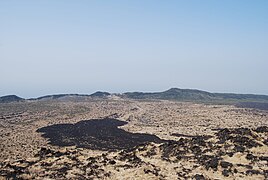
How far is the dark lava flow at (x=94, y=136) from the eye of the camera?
42.0 meters

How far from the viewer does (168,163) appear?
25.5 meters

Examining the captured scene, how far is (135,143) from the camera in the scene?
4288cm

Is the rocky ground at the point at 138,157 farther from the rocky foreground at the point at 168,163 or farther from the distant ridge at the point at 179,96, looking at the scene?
the distant ridge at the point at 179,96

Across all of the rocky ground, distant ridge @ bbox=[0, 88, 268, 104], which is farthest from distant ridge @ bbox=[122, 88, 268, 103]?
the rocky ground

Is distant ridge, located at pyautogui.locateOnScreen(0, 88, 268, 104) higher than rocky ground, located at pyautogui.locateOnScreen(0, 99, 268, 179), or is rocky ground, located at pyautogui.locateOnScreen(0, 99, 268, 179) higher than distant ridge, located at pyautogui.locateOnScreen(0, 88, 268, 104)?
distant ridge, located at pyautogui.locateOnScreen(0, 88, 268, 104)

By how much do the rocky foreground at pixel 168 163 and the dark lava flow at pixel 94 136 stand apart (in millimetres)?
11814

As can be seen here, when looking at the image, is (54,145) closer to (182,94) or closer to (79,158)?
(79,158)

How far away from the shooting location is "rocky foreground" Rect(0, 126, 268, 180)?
73.6ft

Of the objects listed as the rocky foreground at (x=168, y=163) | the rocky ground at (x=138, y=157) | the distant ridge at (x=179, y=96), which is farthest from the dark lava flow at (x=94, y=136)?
the distant ridge at (x=179, y=96)

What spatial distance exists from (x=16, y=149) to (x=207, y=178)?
76.0 ft

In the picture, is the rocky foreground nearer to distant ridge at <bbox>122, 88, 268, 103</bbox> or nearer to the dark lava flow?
the dark lava flow

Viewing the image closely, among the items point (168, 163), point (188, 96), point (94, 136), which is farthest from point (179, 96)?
point (168, 163)

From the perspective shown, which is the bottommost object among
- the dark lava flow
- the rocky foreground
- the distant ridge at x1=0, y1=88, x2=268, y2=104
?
the dark lava flow

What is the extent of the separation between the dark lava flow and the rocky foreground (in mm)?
11814
